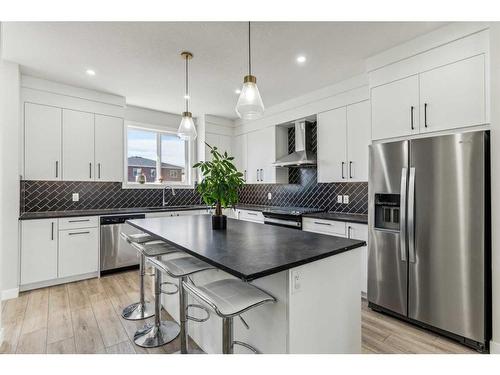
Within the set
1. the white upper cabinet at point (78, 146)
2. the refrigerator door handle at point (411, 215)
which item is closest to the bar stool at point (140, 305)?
the white upper cabinet at point (78, 146)

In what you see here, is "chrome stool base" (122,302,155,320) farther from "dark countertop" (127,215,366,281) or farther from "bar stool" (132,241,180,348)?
"dark countertop" (127,215,366,281)

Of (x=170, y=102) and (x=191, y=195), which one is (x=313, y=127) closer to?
(x=170, y=102)

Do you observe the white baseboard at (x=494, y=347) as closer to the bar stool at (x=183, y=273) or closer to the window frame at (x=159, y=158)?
the bar stool at (x=183, y=273)

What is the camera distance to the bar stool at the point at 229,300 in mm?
1289

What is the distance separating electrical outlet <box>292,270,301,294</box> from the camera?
1376mm

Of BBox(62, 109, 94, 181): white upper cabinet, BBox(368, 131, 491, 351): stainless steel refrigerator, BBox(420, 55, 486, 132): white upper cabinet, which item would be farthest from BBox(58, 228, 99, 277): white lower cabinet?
BBox(420, 55, 486, 132): white upper cabinet

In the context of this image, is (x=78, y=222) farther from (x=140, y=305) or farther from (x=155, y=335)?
(x=155, y=335)

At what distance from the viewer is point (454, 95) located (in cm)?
222

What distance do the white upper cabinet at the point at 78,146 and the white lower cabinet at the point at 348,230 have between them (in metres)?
3.36

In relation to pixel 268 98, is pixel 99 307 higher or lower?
lower

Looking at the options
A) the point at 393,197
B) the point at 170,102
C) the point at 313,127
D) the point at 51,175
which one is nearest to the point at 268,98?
the point at 313,127

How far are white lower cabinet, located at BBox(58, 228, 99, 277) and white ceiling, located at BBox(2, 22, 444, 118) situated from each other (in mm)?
2098

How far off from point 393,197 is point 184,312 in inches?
85.6
